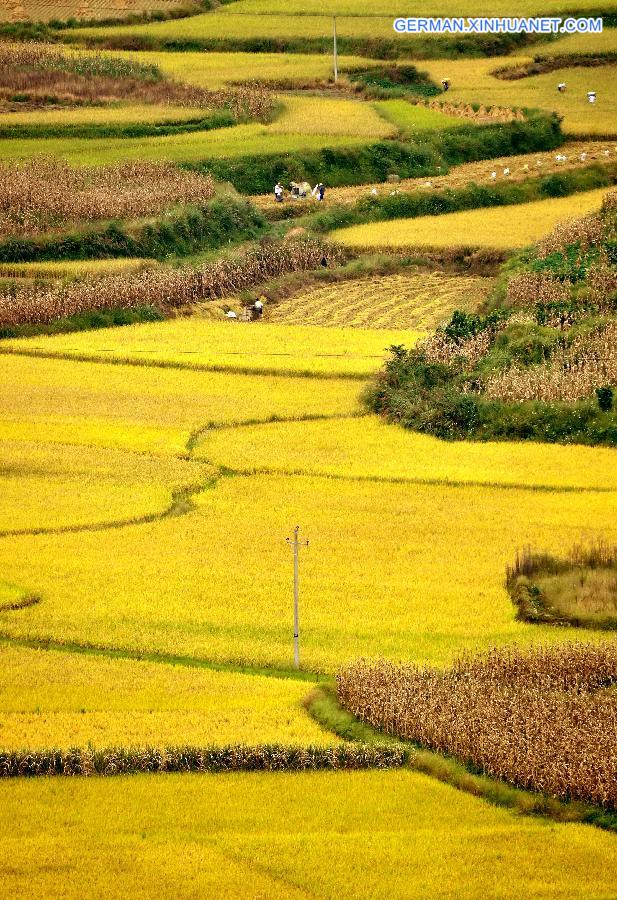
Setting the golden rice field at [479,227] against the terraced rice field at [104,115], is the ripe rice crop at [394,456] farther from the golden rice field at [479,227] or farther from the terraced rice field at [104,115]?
the terraced rice field at [104,115]

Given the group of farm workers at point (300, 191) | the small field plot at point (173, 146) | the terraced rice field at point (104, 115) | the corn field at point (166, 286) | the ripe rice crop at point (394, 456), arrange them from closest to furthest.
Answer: the ripe rice crop at point (394, 456) < the corn field at point (166, 286) < the group of farm workers at point (300, 191) < the small field plot at point (173, 146) < the terraced rice field at point (104, 115)

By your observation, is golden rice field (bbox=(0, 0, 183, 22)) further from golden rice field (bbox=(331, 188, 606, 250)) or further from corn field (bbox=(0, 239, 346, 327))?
corn field (bbox=(0, 239, 346, 327))

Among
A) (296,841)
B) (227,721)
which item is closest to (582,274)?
(227,721)

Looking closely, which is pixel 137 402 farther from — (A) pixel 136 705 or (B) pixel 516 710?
(B) pixel 516 710

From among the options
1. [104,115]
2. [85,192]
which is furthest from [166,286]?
[104,115]

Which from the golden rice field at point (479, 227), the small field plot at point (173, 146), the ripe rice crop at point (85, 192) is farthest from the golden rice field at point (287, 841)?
the small field plot at point (173, 146)

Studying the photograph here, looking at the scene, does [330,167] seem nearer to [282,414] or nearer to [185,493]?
[282,414]

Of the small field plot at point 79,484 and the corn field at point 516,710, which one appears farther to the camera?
the small field plot at point 79,484
